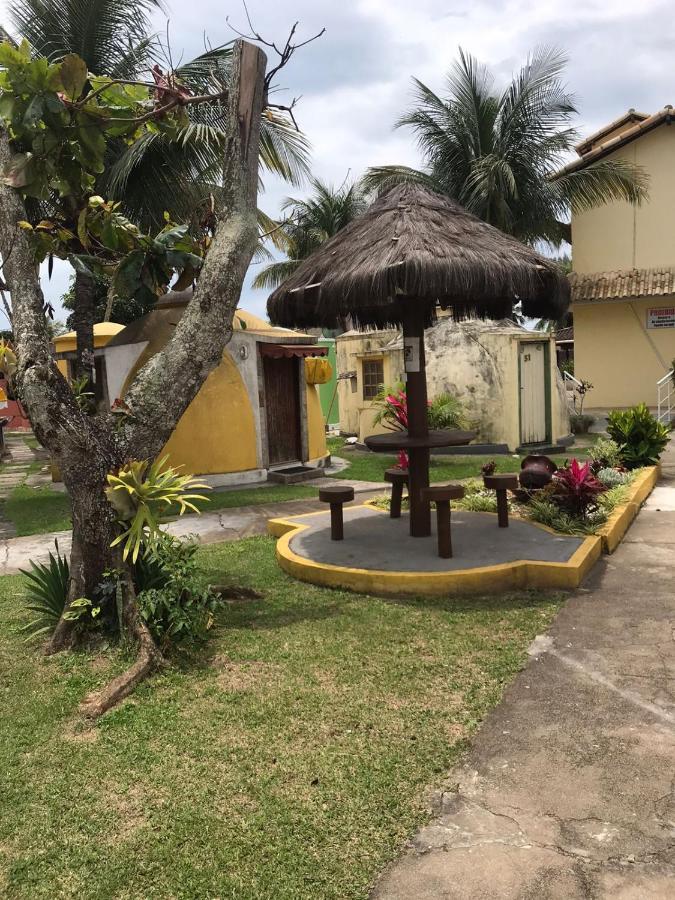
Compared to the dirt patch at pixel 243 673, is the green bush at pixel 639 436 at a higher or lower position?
higher

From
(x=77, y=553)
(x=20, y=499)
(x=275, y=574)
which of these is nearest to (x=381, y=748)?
(x=77, y=553)

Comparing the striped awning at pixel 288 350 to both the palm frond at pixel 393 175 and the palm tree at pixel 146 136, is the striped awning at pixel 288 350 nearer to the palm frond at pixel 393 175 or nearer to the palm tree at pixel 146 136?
the palm tree at pixel 146 136

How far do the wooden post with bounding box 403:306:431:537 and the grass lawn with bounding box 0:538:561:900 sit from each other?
1591 millimetres

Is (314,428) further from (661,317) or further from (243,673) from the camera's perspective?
(661,317)

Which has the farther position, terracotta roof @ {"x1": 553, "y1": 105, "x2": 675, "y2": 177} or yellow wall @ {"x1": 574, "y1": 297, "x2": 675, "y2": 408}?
yellow wall @ {"x1": 574, "y1": 297, "x2": 675, "y2": 408}

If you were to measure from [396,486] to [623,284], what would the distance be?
16785mm

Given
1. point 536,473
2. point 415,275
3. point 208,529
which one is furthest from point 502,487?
point 208,529

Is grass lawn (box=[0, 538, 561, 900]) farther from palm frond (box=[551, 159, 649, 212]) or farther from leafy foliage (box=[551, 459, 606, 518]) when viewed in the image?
palm frond (box=[551, 159, 649, 212])

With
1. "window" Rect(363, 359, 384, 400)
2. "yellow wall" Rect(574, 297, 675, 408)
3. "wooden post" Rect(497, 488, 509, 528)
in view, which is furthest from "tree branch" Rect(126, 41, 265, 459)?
"yellow wall" Rect(574, 297, 675, 408)

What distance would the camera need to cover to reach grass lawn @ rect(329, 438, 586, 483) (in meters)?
12.4

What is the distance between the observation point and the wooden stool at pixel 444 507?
240 inches

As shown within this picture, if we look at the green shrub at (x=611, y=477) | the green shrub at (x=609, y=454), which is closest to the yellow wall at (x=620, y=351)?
the green shrub at (x=609, y=454)

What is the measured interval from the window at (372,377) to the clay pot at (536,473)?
31.4ft

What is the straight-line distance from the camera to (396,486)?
786 centimetres
